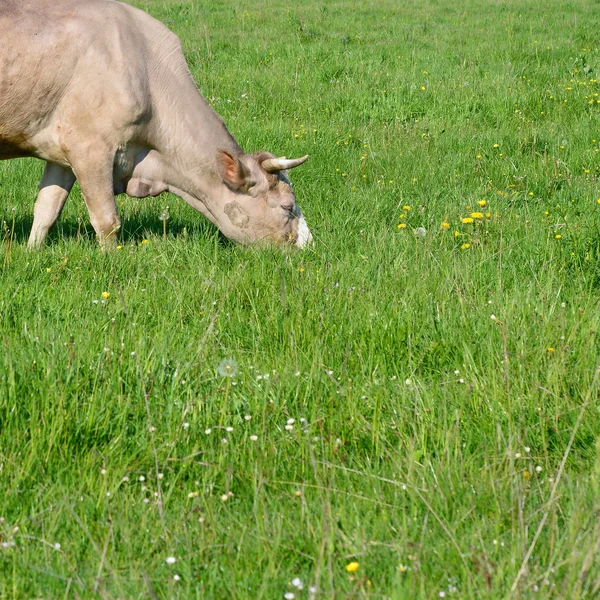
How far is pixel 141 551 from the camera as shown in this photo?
2.50 metres

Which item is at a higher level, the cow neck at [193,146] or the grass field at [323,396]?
the cow neck at [193,146]

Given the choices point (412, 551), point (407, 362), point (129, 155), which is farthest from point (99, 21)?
point (412, 551)

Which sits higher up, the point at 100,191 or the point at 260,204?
the point at 100,191

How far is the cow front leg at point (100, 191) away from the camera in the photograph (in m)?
5.79

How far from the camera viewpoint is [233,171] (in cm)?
624

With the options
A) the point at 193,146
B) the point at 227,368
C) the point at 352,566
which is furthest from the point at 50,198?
the point at 352,566

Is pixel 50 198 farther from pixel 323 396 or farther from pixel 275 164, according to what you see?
pixel 323 396

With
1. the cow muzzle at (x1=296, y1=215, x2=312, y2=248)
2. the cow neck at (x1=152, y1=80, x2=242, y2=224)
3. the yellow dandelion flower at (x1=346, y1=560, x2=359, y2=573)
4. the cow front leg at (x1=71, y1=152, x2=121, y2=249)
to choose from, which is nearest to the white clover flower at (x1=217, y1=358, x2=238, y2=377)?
the yellow dandelion flower at (x1=346, y1=560, x2=359, y2=573)

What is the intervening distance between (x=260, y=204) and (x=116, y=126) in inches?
48.5

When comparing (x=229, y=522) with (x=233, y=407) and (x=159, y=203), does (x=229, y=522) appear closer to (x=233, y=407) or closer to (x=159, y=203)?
(x=233, y=407)

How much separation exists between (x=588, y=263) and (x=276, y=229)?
2357 millimetres

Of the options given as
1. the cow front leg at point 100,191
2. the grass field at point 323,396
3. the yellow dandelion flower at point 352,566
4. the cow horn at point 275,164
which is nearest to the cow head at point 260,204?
the cow horn at point 275,164

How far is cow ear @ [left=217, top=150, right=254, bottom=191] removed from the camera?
6.20 metres

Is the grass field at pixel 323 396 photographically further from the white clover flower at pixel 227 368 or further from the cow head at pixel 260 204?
the cow head at pixel 260 204
